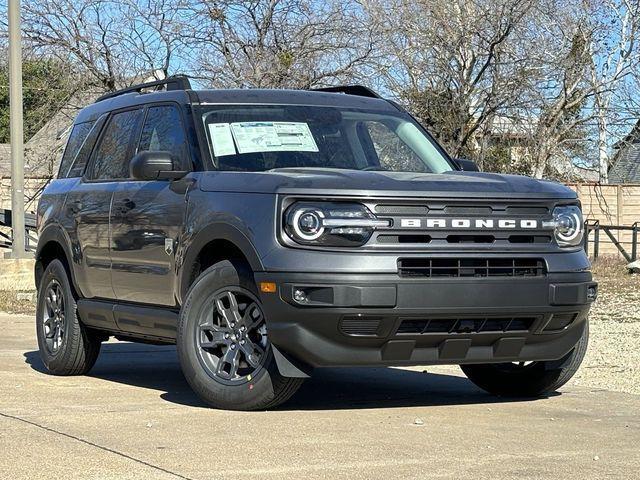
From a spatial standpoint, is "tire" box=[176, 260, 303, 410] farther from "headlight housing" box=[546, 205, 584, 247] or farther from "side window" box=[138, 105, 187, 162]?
"headlight housing" box=[546, 205, 584, 247]

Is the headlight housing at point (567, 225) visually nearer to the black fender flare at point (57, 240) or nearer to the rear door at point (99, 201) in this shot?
the rear door at point (99, 201)

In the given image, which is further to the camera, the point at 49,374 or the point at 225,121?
the point at 49,374

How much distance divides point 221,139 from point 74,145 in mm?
2191

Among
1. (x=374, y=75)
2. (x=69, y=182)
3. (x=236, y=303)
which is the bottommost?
(x=236, y=303)

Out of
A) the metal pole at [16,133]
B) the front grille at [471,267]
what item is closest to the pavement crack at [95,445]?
the front grille at [471,267]

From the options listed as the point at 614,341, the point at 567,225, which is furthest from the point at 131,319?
the point at 614,341

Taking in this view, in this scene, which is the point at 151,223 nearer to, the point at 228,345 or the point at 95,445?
the point at 228,345

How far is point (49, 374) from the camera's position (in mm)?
9188

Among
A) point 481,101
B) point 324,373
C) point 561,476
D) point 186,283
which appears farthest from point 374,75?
point 561,476

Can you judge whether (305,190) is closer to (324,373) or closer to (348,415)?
(348,415)

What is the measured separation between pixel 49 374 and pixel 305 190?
10.7 ft

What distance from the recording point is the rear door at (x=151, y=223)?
7.71m

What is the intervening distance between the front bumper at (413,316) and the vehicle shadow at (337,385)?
2.40 ft

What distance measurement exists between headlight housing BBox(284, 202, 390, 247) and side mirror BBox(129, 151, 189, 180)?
1.21m
